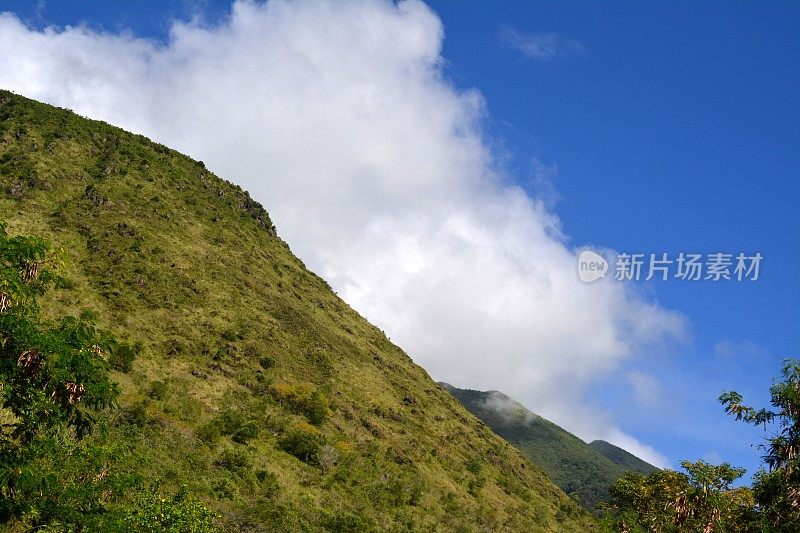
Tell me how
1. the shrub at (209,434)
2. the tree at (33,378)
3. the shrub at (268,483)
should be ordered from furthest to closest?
the shrub at (209,434) → the shrub at (268,483) → the tree at (33,378)

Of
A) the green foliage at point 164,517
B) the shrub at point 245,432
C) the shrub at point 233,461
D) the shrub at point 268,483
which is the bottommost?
the shrub at point 268,483

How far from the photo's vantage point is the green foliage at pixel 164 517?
12.5 metres

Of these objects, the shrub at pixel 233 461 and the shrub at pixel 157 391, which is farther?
the shrub at pixel 157 391

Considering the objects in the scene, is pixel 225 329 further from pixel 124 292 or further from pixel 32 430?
pixel 32 430

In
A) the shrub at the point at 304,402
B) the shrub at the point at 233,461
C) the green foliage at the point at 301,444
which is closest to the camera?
the shrub at the point at 233,461

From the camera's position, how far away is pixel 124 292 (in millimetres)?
53938

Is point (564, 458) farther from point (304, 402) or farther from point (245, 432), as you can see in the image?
point (245, 432)

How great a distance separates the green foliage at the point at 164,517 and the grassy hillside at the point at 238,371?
1642 cm

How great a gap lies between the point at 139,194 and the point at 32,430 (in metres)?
70.2

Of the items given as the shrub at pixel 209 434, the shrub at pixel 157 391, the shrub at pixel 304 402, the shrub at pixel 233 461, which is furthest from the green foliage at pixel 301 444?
the shrub at pixel 157 391

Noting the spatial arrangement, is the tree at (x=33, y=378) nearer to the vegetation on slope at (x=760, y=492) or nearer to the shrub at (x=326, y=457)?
the vegetation on slope at (x=760, y=492)

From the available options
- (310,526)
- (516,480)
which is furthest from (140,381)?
(516,480)

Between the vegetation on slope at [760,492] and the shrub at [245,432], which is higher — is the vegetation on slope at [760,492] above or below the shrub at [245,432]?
above

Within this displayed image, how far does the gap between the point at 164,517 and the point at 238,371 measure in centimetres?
4257
